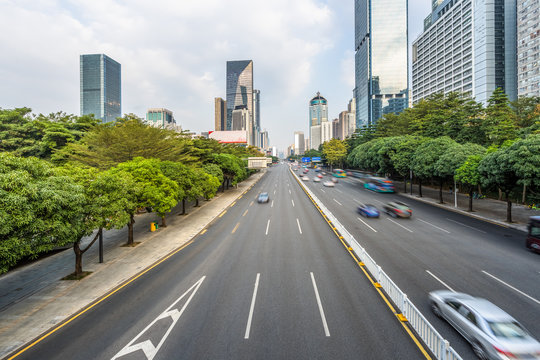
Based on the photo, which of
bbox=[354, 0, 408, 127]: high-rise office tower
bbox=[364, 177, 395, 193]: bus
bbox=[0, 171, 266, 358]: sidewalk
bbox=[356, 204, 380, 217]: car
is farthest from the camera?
bbox=[354, 0, 408, 127]: high-rise office tower

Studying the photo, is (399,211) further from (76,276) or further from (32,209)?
(32,209)

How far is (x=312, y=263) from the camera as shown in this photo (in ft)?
48.3

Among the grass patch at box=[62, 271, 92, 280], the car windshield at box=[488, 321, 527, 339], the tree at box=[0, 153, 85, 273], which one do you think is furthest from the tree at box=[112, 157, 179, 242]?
the car windshield at box=[488, 321, 527, 339]

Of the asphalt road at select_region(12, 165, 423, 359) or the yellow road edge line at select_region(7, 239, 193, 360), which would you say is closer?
the asphalt road at select_region(12, 165, 423, 359)

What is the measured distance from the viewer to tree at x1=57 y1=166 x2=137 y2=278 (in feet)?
43.7

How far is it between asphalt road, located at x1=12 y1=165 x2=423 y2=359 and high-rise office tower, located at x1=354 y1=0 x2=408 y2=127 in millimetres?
169400

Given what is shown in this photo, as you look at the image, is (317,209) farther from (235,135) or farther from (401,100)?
(401,100)

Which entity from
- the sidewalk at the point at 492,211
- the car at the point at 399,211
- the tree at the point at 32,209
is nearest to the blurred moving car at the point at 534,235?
the sidewalk at the point at 492,211

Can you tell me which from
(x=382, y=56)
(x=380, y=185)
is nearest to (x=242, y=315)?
(x=380, y=185)

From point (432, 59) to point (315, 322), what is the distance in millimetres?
158773

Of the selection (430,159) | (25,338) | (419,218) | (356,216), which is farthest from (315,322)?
(430,159)

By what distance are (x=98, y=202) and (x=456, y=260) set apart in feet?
72.5

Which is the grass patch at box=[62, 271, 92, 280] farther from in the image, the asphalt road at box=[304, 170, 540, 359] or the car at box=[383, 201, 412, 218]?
the car at box=[383, 201, 412, 218]

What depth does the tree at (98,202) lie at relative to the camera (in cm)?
1330
